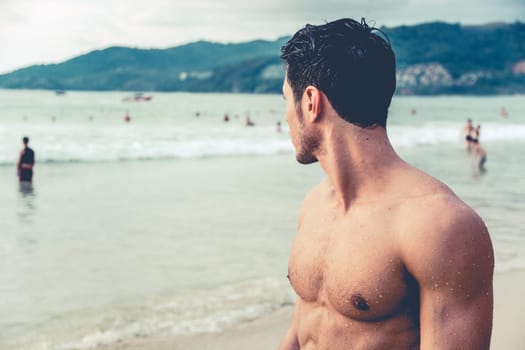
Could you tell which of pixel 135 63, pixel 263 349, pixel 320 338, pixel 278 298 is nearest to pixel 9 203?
pixel 278 298

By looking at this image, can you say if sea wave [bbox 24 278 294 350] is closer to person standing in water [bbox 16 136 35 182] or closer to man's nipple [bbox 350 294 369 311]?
man's nipple [bbox 350 294 369 311]

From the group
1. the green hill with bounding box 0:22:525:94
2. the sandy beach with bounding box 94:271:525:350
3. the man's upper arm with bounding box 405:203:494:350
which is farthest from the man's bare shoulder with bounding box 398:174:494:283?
the green hill with bounding box 0:22:525:94

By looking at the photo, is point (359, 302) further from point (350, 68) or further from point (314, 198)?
point (350, 68)

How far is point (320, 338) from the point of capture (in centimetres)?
192

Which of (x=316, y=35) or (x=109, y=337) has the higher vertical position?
(x=316, y=35)

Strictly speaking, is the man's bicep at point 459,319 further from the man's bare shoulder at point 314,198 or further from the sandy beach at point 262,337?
the sandy beach at point 262,337

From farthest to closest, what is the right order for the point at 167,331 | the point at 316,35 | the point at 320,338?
the point at 167,331 < the point at 320,338 < the point at 316,35

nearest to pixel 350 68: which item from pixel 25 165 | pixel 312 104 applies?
pixel 312 104

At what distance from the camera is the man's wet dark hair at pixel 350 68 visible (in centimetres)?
169

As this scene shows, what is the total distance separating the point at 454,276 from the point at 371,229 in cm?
28

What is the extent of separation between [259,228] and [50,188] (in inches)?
272

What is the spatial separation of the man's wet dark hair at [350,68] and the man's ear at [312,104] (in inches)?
0.6

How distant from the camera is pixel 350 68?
169 centimetres

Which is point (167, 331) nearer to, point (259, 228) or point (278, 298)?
point (278, 298)
